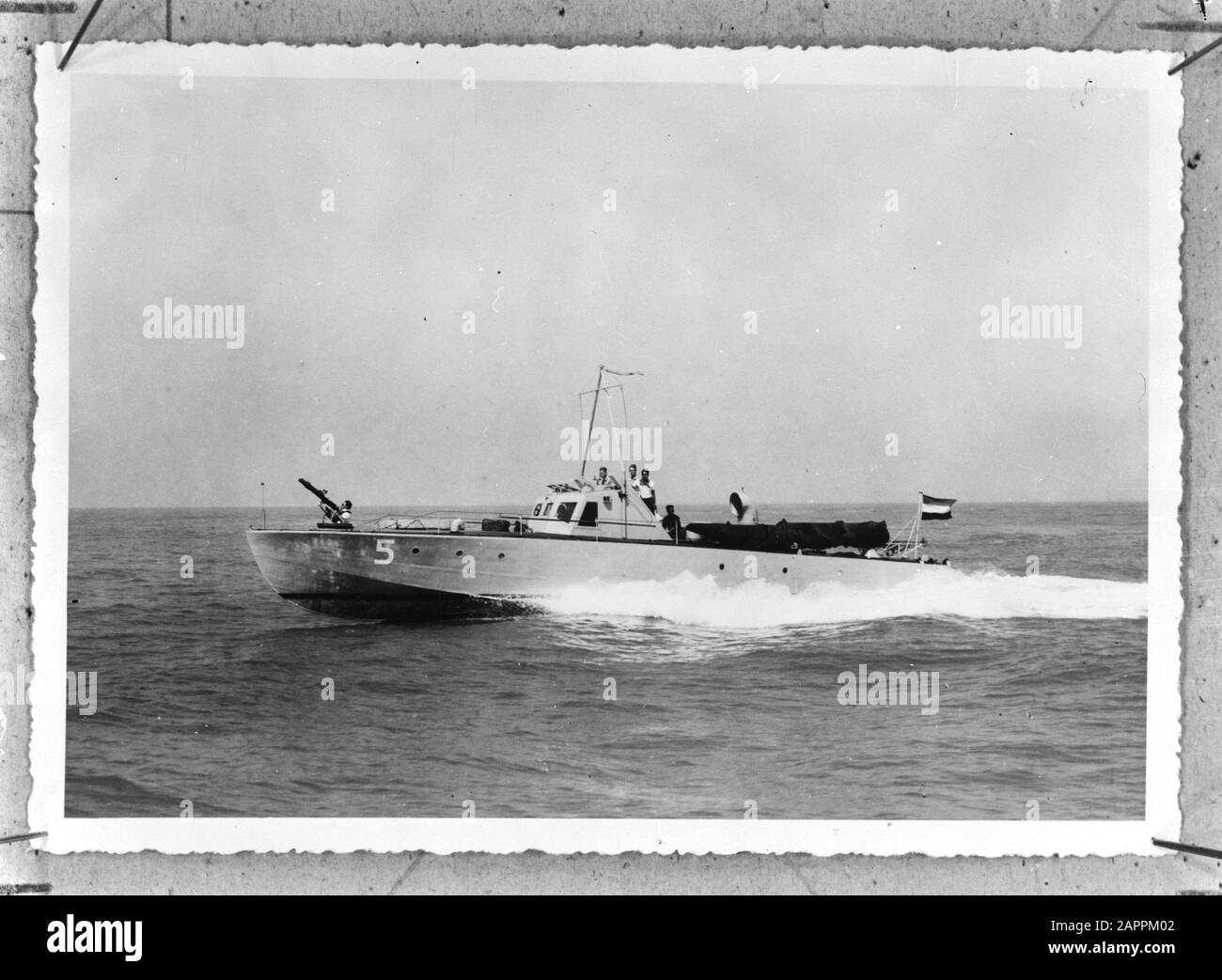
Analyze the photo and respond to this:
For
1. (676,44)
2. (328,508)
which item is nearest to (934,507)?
(676,44)

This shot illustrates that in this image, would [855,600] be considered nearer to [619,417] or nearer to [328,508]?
[619,417]

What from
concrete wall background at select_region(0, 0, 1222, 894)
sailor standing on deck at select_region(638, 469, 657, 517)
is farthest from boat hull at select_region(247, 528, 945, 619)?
concrete wall background at select_region(0, 0, 1222, 894)

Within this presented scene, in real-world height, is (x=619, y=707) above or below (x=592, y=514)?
below

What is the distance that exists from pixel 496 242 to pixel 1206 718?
4297mm

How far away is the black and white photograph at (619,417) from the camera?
3977mm

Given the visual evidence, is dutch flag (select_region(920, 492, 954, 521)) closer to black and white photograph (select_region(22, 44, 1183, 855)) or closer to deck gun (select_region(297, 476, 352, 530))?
black and white photograph (select_region(22, 44, 1183, 855))

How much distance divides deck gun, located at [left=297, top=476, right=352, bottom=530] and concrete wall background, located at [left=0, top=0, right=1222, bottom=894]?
137 centimetres

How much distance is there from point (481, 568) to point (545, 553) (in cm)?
38

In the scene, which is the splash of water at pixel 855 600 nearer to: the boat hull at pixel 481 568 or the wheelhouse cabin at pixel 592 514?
the boat hull at pixel 481 568

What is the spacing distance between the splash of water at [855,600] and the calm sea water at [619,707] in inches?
0.9

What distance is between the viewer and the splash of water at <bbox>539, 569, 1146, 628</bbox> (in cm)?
408

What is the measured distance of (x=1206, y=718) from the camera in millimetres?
4043

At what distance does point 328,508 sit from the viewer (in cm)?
413

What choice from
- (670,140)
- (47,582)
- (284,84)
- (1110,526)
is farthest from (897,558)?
(47,582)
